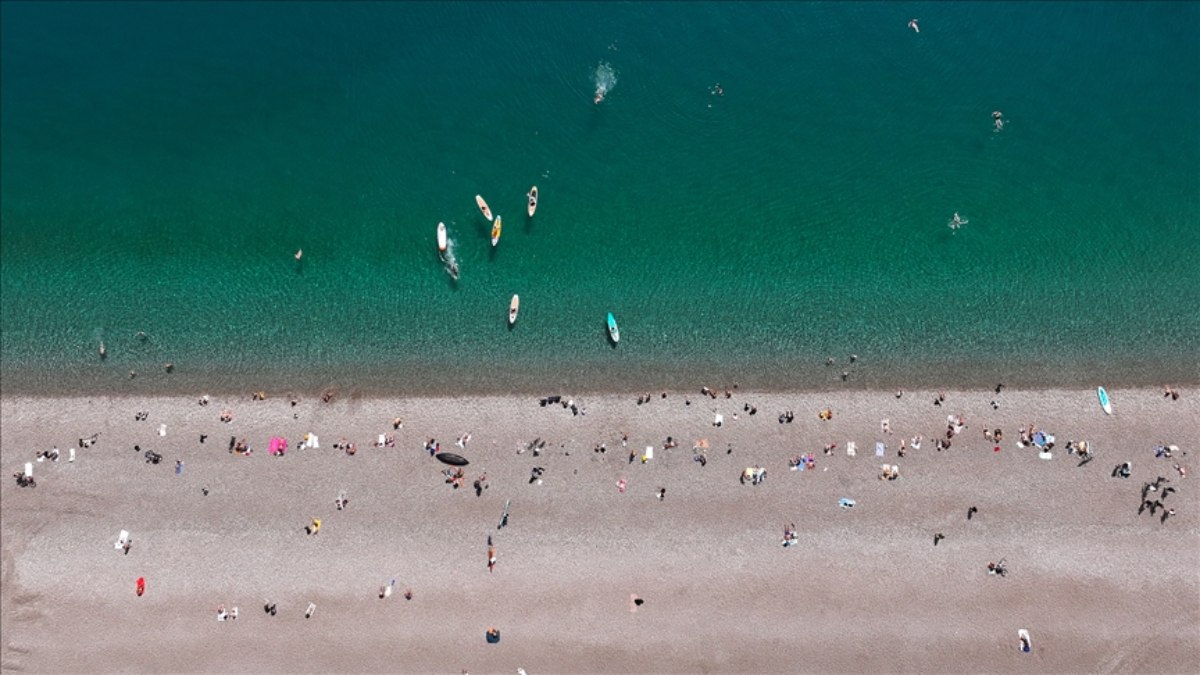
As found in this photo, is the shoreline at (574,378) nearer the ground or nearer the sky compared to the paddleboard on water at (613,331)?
nearer the ground

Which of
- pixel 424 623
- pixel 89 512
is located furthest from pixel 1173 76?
pixel 89 512

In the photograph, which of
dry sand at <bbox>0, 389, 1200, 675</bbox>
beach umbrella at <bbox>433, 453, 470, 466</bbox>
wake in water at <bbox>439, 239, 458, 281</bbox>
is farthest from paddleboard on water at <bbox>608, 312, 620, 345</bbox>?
beach umbrella at <bbox>433, 453, 470, 466</bbox>

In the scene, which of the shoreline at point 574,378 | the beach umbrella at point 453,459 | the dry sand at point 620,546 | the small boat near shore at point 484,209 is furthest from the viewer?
the small boat near shore at point 484,209

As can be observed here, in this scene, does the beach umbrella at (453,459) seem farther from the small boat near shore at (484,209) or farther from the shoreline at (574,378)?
the small boat near shore at (484,209)

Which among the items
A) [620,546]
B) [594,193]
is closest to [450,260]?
[594,193]

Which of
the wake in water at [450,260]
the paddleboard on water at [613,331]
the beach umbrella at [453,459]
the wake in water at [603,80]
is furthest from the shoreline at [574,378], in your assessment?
the wake in water at [603,80]

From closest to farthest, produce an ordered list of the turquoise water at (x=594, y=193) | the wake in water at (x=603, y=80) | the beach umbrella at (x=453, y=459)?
the beach umbrella at (x=453, y=459), the turquoise water at (x=594, y=193), the wake in water at (x=603, y=80)

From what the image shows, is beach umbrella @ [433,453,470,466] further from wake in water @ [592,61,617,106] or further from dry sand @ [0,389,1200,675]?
wake in water @ [592,61,617,106]

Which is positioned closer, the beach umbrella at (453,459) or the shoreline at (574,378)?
the beach umbrella at (453,459)

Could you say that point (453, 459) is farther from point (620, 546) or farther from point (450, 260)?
point (450, 260)
